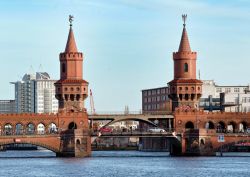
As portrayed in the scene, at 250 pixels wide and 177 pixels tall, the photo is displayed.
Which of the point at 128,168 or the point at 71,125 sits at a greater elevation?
the point at 71,125

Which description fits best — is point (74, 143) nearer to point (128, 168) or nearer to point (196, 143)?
point (196, 143)

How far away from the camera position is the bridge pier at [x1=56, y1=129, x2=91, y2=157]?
188m

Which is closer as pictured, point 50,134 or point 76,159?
point 76,159

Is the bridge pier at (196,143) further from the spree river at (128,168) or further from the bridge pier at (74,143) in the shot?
the bridge pier at (74,143)

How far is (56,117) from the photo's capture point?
198 m

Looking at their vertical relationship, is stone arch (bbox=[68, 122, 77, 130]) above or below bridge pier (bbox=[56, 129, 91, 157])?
above

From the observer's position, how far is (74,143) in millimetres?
188500

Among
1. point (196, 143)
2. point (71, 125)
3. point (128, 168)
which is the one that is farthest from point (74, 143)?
point (128, 168)

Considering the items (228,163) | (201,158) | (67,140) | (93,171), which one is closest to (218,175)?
(93,171)

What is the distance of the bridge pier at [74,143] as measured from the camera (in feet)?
618

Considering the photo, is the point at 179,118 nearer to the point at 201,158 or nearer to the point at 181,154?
the point at 181,154

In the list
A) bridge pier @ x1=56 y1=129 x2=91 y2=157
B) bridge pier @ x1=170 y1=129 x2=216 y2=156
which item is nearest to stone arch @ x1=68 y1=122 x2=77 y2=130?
bridge pier @ x1=56 y1=129 x2=91 y2=157

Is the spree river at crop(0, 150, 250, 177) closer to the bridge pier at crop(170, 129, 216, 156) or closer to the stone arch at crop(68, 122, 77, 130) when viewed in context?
the bridge pier at crop(170, 129, 216, 156)

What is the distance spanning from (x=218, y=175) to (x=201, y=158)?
44.8 m
